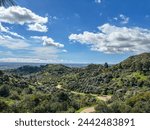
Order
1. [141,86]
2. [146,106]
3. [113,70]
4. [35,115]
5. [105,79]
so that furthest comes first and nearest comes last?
[113,70] < [105,79] < [141,86] < [146,106] < [35,115]

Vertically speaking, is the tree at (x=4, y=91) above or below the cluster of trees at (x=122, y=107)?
below

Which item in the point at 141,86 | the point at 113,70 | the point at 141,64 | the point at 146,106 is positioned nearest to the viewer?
the point at 146,106

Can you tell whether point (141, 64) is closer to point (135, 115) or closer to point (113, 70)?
point (113, 70)

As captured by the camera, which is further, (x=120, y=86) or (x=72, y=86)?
(x=72, y=86)

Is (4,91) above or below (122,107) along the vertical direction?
below

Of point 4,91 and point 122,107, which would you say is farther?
point 4,91

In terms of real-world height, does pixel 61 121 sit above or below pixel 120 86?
above

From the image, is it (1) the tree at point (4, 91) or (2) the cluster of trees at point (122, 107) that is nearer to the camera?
(2) the cluster of trees at point (122, 107)

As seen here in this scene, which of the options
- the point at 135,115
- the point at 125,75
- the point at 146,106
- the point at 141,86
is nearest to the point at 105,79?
the point at 125,75

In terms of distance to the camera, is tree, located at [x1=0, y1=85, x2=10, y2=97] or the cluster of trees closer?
the cluster of trees

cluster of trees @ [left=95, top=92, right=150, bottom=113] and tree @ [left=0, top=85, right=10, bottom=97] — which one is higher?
cluster of trees @ [left=95, top=92, right=150, bottom=113]
